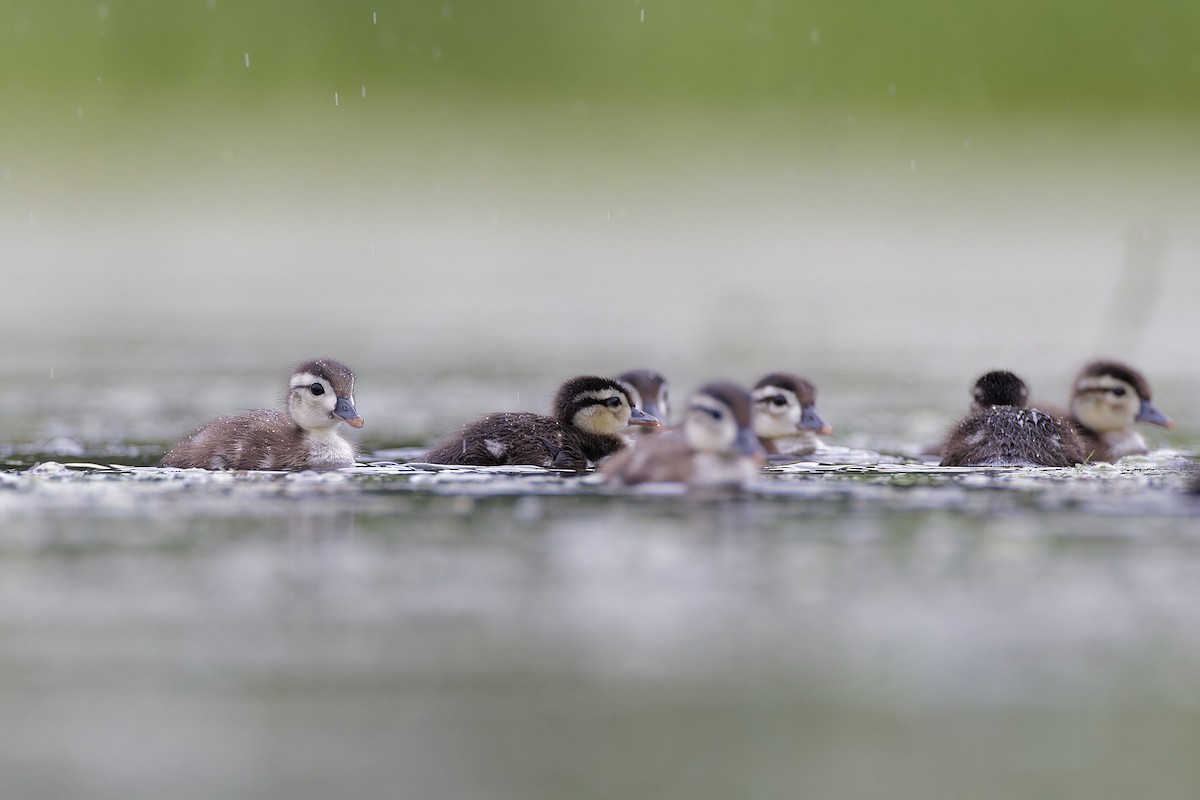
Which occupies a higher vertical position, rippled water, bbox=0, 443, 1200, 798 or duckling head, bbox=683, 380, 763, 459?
duckling head, bbox=683, 380, 763, 459

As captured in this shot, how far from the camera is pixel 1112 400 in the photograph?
8062mm

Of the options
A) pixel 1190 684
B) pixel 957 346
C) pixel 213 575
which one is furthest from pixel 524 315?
pixel 1190 684

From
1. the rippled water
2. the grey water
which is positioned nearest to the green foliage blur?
the grey water

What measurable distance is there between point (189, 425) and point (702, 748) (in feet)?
18.1

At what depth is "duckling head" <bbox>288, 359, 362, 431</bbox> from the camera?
715 cm

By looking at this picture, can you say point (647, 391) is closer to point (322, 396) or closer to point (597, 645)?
point (322, 396)

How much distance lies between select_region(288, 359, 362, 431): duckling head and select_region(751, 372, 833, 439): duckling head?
1832mm

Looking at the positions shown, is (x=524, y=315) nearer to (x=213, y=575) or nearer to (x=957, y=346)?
(x=957, y=346)

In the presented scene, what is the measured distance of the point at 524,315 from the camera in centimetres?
1508

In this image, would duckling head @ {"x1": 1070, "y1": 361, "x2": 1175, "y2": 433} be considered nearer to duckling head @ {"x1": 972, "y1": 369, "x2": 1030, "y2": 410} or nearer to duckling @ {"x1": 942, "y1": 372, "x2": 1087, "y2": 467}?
duckling head @ {"x1": 972, "y1": 369, "x2": 1030, "y2": 410}

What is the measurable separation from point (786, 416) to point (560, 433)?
1.26 m

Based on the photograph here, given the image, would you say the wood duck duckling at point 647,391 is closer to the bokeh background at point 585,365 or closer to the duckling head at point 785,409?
the duckling head at point 785,409

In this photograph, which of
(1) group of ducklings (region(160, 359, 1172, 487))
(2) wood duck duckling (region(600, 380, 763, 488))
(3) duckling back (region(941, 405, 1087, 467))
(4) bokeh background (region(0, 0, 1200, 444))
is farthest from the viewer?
(4) bokeh background (region(0, 0, 1200, 444))

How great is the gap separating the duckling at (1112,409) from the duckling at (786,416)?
1177 millimetres
